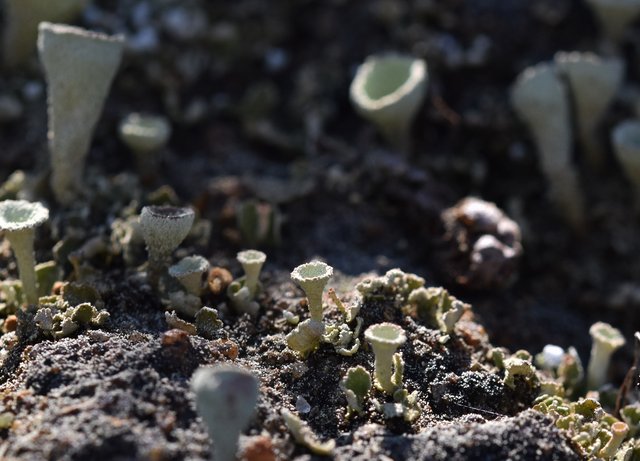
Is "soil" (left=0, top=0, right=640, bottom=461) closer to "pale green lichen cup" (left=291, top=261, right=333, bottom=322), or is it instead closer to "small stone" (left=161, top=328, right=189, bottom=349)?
"small stone" (left=161, top=328, right=189, bottom=349)

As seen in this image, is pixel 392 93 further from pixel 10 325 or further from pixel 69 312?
pixel 10 325

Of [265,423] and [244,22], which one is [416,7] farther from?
[265,423]

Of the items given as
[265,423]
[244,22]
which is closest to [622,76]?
[244,22]

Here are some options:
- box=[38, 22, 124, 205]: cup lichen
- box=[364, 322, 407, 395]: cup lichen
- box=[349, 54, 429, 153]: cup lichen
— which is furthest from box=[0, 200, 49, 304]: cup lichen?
box=[349, 54, 429, 153]: cup lichen

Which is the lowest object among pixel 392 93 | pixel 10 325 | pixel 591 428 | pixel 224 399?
pixel 591 428

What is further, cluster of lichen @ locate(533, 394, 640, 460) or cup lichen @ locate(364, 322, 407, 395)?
cluster of lichen @ locate(533, 394, 640, 460)

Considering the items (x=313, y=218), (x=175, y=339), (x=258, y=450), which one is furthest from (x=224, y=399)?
(x=313, y=218)

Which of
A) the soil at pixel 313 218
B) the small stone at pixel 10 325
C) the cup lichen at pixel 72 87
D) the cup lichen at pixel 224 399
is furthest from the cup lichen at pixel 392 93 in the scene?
the cup lichen at pixel 224 399

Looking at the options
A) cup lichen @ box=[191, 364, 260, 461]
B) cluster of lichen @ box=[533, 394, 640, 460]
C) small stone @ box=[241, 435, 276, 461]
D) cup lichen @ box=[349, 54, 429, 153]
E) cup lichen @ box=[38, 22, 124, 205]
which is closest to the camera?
cup lichen @ box=[191, 364, 260, 461]

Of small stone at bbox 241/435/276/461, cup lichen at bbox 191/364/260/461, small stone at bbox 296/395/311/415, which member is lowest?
small stone at bbox 296/395/311/415
